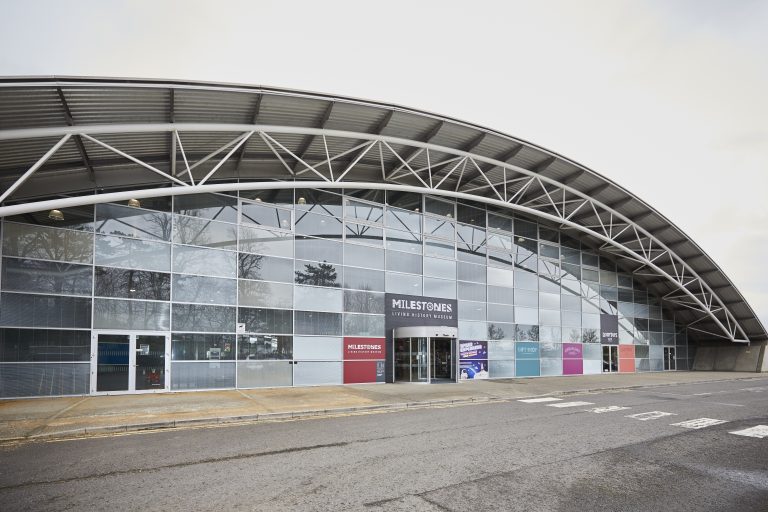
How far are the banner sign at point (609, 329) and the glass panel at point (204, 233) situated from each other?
78.8 ft

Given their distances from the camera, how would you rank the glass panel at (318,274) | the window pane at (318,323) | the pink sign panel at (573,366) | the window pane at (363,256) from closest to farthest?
1. the window pane at (318,323)
2. the glass panel at (318,274)
3. the window pane at (363,256)
4. the pink sign panel at (573,366)

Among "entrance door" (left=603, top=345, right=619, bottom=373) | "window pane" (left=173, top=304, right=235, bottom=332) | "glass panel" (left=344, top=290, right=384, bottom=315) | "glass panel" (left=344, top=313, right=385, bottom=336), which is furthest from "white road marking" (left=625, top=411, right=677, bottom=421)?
"entrance door" (left=603, top=345, right=619, bottom=373)

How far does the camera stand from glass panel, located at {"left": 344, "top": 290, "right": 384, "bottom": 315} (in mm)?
21469

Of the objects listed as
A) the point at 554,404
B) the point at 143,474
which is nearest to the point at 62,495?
the point at 143,474

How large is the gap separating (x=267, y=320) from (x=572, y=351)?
19.3 metres

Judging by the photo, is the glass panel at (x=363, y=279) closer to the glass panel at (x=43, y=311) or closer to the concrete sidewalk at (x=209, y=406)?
the concrete sidewalk at (x=209, y=406)

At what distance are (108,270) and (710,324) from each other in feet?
129

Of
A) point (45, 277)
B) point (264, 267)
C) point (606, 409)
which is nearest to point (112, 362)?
point (45, 277)

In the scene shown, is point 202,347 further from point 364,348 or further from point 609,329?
point 609,329

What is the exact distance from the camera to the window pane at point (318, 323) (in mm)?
20156

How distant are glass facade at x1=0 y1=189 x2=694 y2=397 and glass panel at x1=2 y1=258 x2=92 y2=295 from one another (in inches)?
1.3

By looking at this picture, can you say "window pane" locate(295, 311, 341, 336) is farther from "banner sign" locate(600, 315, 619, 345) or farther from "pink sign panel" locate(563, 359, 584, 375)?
"banner sign" locate(600, 315, 619, 345)

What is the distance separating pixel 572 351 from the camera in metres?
30.1

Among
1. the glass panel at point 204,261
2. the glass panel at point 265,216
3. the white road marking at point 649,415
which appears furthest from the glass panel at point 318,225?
the white road marking at point 649,415
